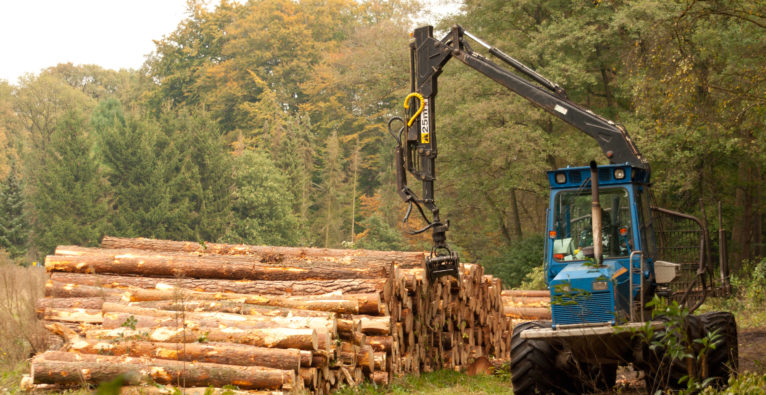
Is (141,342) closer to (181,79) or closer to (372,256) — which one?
(372,256)

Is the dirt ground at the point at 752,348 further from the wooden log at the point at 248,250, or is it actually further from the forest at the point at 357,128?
the wooden log at the point at 248,250

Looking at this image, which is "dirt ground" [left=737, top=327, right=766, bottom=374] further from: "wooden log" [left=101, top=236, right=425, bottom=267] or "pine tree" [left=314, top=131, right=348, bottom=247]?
"pine tree" [left=314, top=131, right=348, bottom=247]

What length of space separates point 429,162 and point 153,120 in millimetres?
46126

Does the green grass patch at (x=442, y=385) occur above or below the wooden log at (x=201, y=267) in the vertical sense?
below

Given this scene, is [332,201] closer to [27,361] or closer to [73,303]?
[73,303]

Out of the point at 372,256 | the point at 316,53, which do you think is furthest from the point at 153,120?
the point at 372,256

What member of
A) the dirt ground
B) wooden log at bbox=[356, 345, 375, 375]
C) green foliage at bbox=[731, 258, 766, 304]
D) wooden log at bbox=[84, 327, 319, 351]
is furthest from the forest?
wooden log at bbox=[84, 327, 319, 351]

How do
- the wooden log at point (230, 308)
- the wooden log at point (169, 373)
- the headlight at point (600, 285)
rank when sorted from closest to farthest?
the wooden log at point (169, 373) < the headlight at point (600, 285) < the wooden log at point (230, 308)

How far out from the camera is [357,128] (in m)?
60.4

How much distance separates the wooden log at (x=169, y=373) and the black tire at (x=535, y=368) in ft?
7.90

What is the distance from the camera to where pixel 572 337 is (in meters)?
8.45

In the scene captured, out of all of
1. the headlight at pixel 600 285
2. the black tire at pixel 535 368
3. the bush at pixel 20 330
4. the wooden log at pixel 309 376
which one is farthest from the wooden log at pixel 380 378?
the bush at pixel 20 330

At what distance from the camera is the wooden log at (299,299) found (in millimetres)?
10469

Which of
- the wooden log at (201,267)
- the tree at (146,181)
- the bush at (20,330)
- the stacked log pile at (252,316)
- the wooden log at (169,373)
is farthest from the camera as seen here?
the tree at (146,181)
